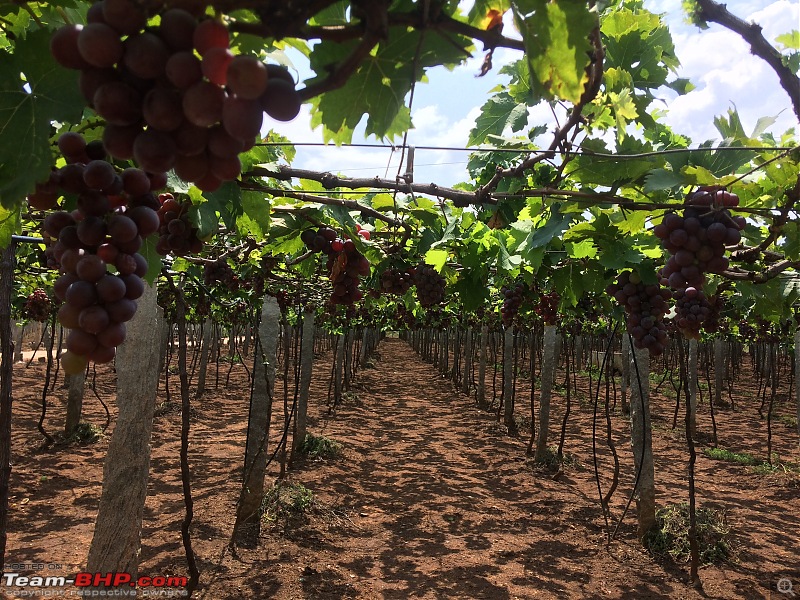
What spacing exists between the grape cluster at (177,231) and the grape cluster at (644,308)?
3.57 m

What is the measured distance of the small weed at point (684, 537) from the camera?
22.0ft

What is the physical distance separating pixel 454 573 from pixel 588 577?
1653 millimetres

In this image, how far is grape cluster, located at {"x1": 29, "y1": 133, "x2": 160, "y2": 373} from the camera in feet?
3.26

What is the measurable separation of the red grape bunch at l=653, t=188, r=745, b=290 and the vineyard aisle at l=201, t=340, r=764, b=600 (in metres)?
4.68

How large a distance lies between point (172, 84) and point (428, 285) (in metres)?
3.93

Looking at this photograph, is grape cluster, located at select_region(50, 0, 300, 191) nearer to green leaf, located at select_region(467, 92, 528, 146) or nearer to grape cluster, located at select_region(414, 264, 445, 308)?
green leaf, located at select_region(467, 92, 528, 146)

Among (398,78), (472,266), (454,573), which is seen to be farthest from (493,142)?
(454,573)

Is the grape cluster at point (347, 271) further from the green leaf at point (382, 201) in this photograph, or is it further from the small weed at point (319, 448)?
the small weed at point (319, 448)

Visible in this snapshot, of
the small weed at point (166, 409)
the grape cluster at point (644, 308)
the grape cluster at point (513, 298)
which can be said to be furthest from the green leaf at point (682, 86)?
the small weed at point (166, 409)

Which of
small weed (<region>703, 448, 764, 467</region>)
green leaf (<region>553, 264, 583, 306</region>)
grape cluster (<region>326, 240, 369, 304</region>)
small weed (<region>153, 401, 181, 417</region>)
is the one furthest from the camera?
small weed (<region>153, 401, 181, 417</region>)

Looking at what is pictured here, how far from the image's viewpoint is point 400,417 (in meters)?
15.8

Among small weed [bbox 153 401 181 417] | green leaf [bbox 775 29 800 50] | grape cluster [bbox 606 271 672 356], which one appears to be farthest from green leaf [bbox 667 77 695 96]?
small weed [bbox 153 401 181 417]

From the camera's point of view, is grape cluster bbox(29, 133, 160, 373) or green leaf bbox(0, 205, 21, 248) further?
green leaf bbox(0, 205, 21, 248)

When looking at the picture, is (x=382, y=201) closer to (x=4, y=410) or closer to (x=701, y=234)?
(x=701, y=234)
